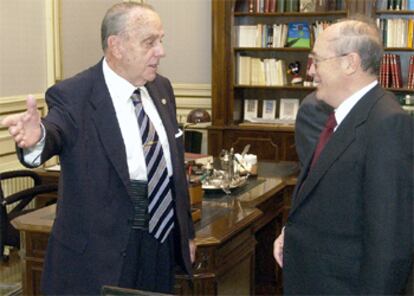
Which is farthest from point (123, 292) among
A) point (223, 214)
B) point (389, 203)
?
point (223, 214)

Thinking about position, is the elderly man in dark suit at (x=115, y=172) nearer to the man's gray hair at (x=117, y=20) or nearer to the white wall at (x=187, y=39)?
the man's gray hair at (x=117, y=20)

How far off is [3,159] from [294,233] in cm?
374

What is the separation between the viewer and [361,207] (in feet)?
6.44

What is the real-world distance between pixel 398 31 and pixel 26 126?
468 cm

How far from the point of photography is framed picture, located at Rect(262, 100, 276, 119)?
6555 millimetres

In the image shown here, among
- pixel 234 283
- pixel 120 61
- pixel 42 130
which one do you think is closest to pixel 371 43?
pixel 120 61

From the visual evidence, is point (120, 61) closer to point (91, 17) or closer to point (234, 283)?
Result: point (234, 283)

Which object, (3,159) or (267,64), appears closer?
(3,159)

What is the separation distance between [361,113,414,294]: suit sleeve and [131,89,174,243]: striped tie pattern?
2.48 feet

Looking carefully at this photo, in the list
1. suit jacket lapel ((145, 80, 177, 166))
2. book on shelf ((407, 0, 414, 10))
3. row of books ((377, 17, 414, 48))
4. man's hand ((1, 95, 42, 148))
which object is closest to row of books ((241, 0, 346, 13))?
row of books ((377, 17, 414, 48))

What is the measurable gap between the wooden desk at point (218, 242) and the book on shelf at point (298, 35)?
2703mm

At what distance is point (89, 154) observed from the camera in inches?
87.4

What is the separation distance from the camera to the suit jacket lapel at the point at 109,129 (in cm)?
223

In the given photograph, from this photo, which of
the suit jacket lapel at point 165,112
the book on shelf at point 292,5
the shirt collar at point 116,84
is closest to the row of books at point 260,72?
the book on shelf at point 292,5
